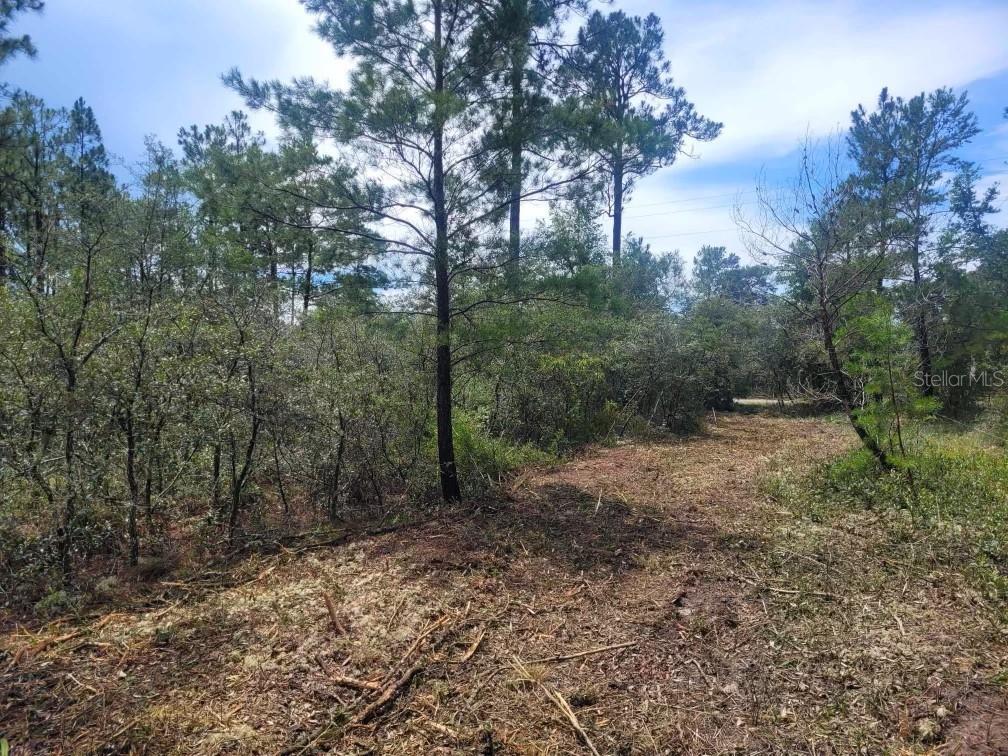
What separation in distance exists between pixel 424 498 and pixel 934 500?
531 centimetres

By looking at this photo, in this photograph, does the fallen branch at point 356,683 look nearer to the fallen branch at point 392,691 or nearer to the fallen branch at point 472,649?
the fallen branch at point 392,691

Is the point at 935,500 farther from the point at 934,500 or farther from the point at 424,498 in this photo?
the point at 424,498

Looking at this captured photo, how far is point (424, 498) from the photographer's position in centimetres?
620

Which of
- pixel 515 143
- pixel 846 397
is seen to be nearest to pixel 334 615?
pixel 515 143

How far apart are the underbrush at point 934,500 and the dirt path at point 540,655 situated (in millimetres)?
225

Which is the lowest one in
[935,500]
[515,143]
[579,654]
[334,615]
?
[579,654]

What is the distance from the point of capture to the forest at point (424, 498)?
8.66 feet

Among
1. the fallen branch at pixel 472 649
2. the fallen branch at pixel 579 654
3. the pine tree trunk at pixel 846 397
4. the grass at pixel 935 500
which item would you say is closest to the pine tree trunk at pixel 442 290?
the fallen branch at pixel 472 649

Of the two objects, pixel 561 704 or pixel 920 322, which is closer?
pixel 561 704

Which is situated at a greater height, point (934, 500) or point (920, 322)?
point (920, 322)

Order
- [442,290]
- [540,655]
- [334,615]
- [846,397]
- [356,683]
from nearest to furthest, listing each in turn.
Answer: [356,683]
[540,655]
[334,615]
[442,290]
[846,397]

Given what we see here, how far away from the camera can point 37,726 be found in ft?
8.14

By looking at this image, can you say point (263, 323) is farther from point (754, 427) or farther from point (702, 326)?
point (754, 427)

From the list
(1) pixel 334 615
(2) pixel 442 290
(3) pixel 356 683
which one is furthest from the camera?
(2) pixel 442 290
